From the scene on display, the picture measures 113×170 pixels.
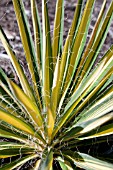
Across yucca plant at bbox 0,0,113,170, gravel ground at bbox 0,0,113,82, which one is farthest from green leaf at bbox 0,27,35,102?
gravel ground at bbox 0,0,113,82

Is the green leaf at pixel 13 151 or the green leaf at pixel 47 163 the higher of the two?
the green leaf at pixel 13 151

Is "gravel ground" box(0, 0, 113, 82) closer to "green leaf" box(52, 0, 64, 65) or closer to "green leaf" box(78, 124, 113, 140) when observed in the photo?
"green leaf" box(52, 0, 64, 65)

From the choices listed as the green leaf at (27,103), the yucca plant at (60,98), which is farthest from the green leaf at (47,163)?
the green leaf at (27,103)

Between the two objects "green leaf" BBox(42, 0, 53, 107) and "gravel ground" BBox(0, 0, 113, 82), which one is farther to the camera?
"gravel ground" BBox(0, 0, 113, 82)

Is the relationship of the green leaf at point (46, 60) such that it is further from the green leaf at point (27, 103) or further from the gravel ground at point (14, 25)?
the gravel ground at point (14, 25)

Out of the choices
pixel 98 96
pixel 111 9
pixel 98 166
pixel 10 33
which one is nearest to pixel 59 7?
pixel 111 9

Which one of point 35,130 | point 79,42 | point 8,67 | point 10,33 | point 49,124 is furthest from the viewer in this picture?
point 10,33

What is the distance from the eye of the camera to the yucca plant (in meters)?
1.17

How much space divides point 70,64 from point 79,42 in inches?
3.6

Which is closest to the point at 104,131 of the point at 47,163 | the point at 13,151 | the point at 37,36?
the point at 47,163

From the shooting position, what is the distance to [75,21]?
1398mm

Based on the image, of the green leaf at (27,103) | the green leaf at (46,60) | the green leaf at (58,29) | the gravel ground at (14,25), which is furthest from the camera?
the gravel ground at (14,25)

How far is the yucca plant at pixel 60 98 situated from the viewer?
1.17 metres

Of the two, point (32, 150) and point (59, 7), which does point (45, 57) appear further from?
point (32, 150)
